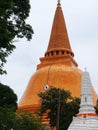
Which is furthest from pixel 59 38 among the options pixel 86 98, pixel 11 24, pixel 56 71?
pixel 11 24

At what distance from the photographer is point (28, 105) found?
3609 cm

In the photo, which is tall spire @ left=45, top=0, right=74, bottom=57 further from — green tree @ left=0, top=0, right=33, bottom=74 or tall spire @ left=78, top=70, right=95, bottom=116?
green tree @ left=0, top=0, right=33, bottom=74

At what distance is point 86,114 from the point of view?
92.7ft

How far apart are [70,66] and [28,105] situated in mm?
6931

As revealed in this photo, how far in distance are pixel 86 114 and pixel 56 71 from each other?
10689 millimetres

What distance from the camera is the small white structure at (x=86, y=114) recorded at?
87.0 ft

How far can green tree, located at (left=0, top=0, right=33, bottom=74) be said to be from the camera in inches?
360

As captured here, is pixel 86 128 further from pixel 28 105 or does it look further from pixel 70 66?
pixel 70 66

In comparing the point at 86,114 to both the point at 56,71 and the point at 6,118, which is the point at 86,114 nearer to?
the point at 56,71

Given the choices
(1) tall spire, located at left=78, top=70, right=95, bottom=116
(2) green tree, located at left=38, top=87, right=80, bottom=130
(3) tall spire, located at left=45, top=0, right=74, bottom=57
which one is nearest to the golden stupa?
(3) tall spire, located at left=45, top=0, right=74, bottom=57

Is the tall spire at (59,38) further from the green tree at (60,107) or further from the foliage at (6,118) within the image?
the foliage at (6,118)

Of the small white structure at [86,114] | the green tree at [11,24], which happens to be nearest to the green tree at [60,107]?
the small white structure at [86,114]

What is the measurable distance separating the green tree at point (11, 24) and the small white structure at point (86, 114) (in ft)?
55.5

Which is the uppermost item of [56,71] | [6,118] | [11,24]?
[56,71]
